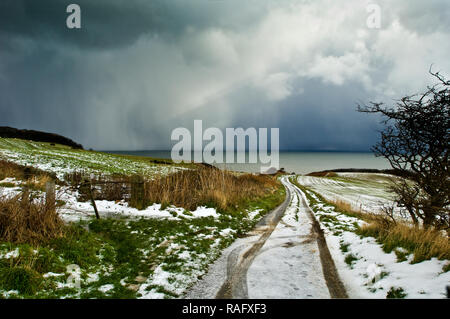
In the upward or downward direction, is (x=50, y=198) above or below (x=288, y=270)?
above

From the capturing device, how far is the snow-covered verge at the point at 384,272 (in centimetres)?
376

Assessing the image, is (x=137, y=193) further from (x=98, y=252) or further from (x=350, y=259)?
(x=350, y=259)

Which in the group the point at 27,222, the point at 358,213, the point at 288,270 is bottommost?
the point at 358,213

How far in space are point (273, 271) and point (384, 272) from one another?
2.30m

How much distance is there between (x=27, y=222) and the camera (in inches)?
206

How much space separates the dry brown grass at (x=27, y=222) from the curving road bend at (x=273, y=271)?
12.4ft

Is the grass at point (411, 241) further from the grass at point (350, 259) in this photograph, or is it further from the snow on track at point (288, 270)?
the snow on track at point (288, 270)

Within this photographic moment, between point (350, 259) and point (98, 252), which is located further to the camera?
point (350, 259)

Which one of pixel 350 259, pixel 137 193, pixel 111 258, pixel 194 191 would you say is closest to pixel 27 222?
pixel 111 258

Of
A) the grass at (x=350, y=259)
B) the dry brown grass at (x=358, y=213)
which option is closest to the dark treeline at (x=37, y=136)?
the dry brown grass at (x=358, y=213)

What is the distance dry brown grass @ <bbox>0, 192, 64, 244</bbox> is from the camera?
4.89 metres

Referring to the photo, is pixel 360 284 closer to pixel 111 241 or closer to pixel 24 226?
pixel 111 241

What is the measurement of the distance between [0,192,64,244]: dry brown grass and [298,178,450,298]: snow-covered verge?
22.2ft
